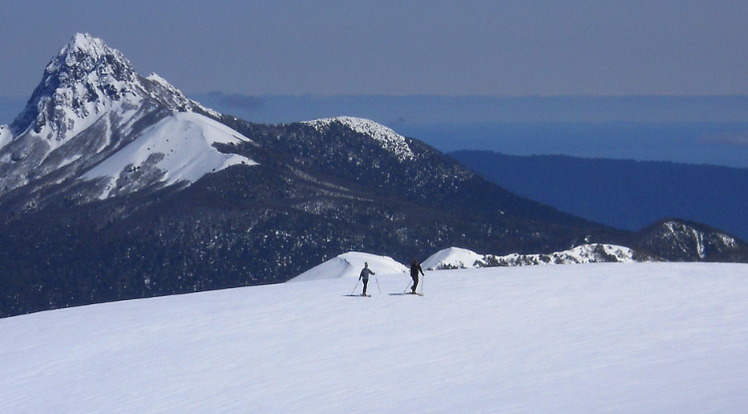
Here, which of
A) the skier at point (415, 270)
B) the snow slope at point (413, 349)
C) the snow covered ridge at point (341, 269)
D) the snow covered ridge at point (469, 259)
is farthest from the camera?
the snow covered ridge at point (469, 259)

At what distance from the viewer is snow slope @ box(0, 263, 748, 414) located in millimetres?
34188

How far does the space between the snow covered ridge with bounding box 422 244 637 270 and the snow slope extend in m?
103

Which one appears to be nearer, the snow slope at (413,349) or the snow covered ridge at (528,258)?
the snow slope at (413,349)

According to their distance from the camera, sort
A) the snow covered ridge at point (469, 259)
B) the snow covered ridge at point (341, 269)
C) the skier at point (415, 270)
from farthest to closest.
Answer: the snow covered ridge at point (469, 259)
the snow covered ridge at point (341, 269)
the skier at point (415, 270)

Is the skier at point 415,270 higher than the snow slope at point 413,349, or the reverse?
the skier at point 415,270

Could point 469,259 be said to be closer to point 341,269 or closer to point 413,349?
point 341,269

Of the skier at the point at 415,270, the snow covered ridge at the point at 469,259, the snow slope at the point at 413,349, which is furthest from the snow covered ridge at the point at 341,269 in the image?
the skier at the point at 415,270

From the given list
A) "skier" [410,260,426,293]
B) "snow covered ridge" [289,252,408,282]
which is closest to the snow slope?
"skier" [410,260,426,293]

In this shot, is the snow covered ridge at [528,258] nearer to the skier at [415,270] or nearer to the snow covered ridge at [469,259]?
the snow covered ridge at [469,259]

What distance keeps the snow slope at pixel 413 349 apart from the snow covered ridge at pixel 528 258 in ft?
338

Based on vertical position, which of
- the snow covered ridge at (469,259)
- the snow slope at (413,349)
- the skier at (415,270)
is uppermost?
the snow covered ridge at (469,259)

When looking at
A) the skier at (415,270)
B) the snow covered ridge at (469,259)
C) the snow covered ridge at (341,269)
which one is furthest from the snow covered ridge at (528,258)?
the skier at (415,270)

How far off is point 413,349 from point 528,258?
12916cm

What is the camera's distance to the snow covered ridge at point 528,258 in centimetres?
16099
